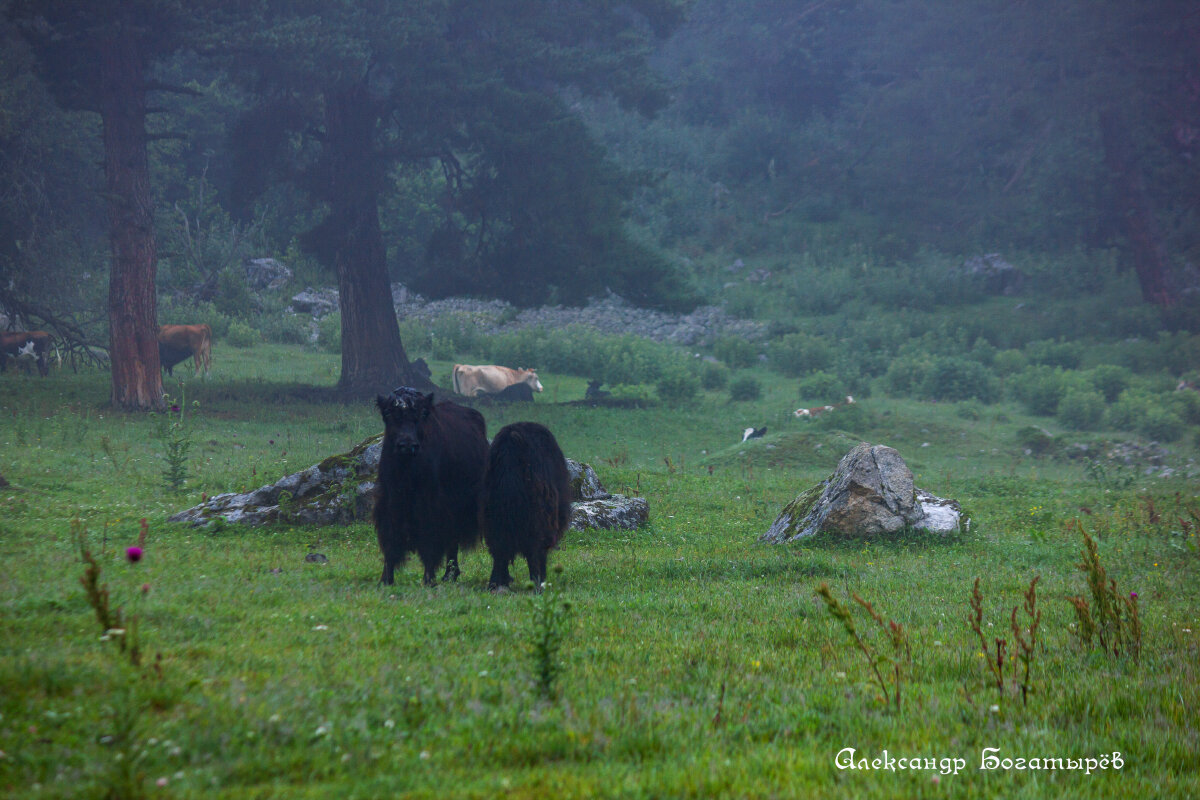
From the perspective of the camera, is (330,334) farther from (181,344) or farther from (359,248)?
(359,248)

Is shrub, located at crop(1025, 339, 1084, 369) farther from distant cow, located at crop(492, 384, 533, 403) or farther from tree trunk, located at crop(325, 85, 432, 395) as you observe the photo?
tree trunk, located at crop(325, 85, 432, 395)

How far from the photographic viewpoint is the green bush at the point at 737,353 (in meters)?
33.0

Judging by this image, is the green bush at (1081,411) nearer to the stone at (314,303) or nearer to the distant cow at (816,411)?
the distant cow at (816,411)

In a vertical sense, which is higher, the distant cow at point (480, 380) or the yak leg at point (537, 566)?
the distant cow at point (480, 380)

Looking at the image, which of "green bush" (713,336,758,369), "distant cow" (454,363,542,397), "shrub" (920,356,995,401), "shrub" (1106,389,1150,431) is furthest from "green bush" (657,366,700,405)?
"shrub" (1106,389,1150,431)

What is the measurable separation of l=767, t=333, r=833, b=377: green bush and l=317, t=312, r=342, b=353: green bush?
15718 millimetres

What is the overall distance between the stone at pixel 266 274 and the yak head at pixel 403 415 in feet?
110

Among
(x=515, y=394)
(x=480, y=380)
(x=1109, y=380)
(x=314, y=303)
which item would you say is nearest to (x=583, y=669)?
(x=515, y=394)

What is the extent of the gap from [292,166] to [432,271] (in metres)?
4.83

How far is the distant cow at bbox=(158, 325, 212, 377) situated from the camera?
25500 mm

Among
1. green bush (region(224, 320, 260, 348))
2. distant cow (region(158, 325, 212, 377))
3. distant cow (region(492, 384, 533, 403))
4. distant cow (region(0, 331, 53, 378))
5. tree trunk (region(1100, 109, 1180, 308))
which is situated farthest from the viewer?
tree trunk (region(1100, 109, 1180, 308))

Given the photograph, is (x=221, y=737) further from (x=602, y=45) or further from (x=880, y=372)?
(x=880, y=372)

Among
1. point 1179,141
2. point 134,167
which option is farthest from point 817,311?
point 134,167

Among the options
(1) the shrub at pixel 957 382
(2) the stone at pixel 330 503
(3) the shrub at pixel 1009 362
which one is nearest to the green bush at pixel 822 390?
(1) the shrub at pixel 957 382
